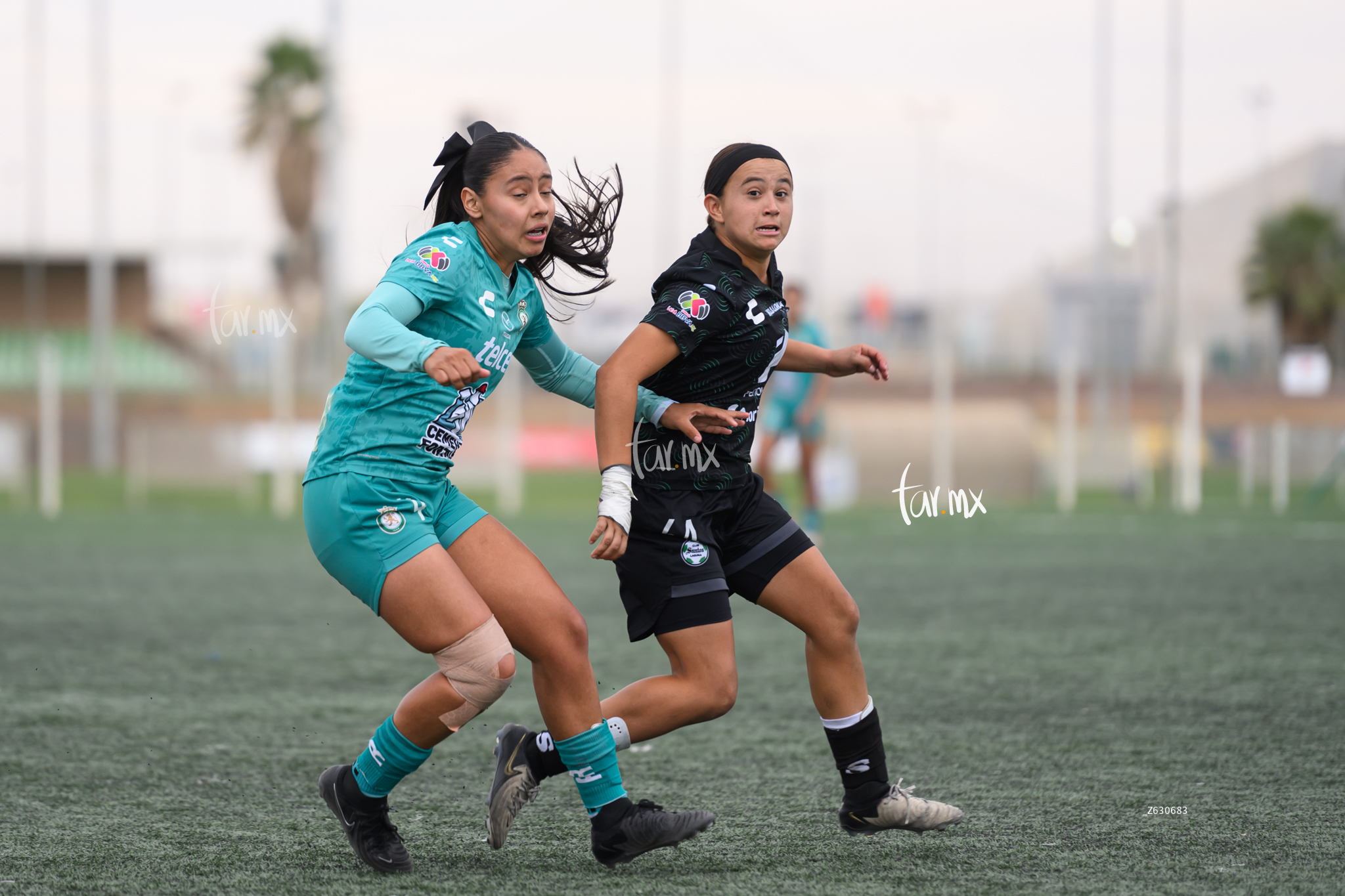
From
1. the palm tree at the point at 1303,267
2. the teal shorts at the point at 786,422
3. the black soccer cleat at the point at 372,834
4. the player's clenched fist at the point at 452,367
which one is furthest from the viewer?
the palm tree at the point at 1303,267

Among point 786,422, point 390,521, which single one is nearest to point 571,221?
point 390,521

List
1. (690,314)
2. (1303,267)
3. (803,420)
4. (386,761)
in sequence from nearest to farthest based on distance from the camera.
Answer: (386,761), (690,314), (803,420), (1303,267)

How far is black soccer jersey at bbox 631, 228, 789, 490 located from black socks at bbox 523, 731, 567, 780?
0.74m

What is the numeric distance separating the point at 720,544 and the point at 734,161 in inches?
40.8

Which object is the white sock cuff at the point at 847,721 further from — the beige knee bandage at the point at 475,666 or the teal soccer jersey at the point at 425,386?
the teal soccer jersey at the point at 425,386

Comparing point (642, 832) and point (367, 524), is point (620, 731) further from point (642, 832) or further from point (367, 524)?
point (367, 524)

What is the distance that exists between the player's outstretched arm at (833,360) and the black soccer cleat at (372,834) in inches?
65.9

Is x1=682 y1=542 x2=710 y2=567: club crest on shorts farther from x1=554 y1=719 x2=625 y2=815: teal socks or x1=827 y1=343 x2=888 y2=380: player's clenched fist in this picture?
x1=827 y1=343 x2=888 y2=380: player's clenched fist

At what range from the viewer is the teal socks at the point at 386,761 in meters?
3.75

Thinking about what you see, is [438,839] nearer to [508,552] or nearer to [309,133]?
[508,552]

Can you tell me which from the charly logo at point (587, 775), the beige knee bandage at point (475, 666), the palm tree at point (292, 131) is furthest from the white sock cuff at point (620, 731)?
the palm tree at point (292, 131)

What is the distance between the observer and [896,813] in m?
4.01

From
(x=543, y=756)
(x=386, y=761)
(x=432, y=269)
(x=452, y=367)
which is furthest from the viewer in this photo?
(x=543, y=756)

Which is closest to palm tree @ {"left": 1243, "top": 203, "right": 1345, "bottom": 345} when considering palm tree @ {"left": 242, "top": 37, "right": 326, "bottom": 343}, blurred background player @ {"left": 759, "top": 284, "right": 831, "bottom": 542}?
palm tree @ {"left": 242, "top": 37, "right": 326, "bottom": 343}
